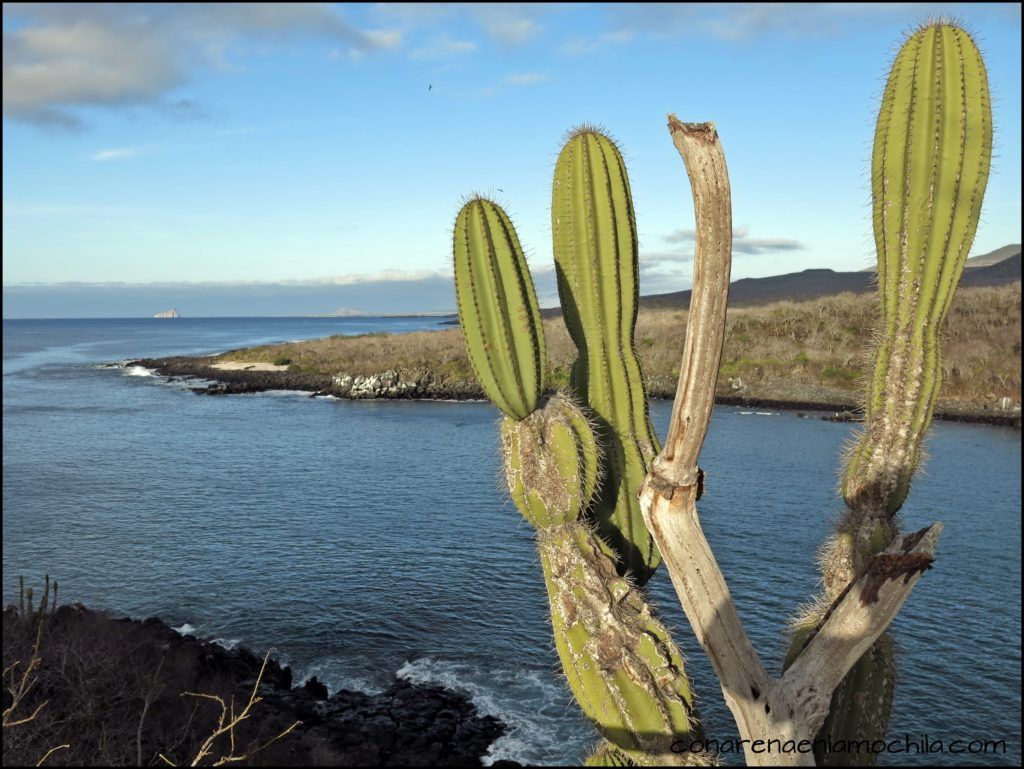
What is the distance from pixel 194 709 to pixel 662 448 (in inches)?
622

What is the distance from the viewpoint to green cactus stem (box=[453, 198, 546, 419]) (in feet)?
19.0

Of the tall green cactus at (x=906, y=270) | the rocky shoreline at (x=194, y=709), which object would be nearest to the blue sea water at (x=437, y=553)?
the rocky shoreline at (x=194, y=709)

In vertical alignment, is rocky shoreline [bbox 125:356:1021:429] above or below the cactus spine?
below

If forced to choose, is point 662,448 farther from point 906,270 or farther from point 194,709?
point 194,709

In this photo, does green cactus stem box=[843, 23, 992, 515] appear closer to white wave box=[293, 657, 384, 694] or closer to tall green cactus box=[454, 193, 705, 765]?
tall green cactus box=[454, 193, 705, 765]

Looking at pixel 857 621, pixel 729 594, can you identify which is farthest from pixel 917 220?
pixel 729 594

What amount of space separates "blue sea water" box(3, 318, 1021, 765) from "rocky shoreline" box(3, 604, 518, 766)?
87 centimetres

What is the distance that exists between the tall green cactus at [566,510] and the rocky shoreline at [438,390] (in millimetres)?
46620

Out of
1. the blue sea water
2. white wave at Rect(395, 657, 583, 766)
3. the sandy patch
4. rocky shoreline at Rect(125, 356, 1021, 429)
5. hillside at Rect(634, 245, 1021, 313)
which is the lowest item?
white wave at Rect(395, 657, 583, 766)

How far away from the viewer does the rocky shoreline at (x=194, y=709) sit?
1508cm

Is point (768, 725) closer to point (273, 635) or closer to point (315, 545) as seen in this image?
point (273, 635)

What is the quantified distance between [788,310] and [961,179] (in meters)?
74.2

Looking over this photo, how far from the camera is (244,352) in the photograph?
327ft

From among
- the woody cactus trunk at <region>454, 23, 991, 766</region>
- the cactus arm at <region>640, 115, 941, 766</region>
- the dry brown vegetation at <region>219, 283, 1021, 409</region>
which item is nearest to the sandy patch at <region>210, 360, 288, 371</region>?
the dry brown vegetation at <region>219, 283, 1021, 409</region>
